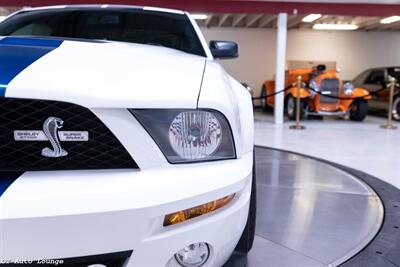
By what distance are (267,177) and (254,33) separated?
11253 mm

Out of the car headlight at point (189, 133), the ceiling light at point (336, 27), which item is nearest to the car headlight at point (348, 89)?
the ceiling light at point (336, 27)

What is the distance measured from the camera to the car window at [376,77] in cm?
1045

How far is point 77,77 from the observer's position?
Answer: 117 centimetres

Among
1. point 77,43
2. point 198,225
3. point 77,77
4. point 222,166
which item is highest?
point 77,43

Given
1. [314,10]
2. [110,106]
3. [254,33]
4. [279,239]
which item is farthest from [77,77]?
[254,33]

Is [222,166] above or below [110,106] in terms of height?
below

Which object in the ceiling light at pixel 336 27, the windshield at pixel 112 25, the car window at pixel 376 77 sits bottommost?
the car window at pixel 376 77

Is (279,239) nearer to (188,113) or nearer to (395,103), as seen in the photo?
(188,113)

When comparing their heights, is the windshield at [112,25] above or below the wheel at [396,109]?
above

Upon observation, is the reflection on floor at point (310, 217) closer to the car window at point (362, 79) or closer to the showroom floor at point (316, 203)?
the showroom floor at point (316, 203)

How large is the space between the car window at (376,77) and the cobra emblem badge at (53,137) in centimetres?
1063

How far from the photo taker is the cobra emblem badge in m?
1.12

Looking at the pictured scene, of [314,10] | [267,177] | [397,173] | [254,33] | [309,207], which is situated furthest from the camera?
[254,33]

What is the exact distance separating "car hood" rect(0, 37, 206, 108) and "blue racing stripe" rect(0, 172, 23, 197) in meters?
0.22
